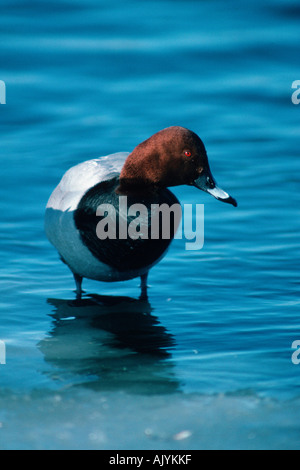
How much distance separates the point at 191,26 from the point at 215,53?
2.53 ft

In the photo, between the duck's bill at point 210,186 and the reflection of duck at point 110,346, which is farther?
the duck's bill at point 210,186

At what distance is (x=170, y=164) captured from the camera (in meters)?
5.26

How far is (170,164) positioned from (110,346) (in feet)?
3.96

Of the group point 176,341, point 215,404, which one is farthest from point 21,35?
point 215,404

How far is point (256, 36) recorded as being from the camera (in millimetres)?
10641

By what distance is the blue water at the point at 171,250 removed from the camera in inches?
161

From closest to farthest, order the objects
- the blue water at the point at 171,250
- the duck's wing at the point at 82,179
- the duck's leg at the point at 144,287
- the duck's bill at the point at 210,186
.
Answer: the blue water at the point at 171,250, the duck's bill at the point at 210,186, the duck's wing at the point at 82,179, the duck's leg at the point at 144,287

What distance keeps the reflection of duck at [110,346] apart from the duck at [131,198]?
0.80 feet

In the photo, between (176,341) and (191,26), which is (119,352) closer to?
(176,341)

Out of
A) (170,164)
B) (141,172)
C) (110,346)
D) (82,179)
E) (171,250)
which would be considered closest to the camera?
(110,346)
